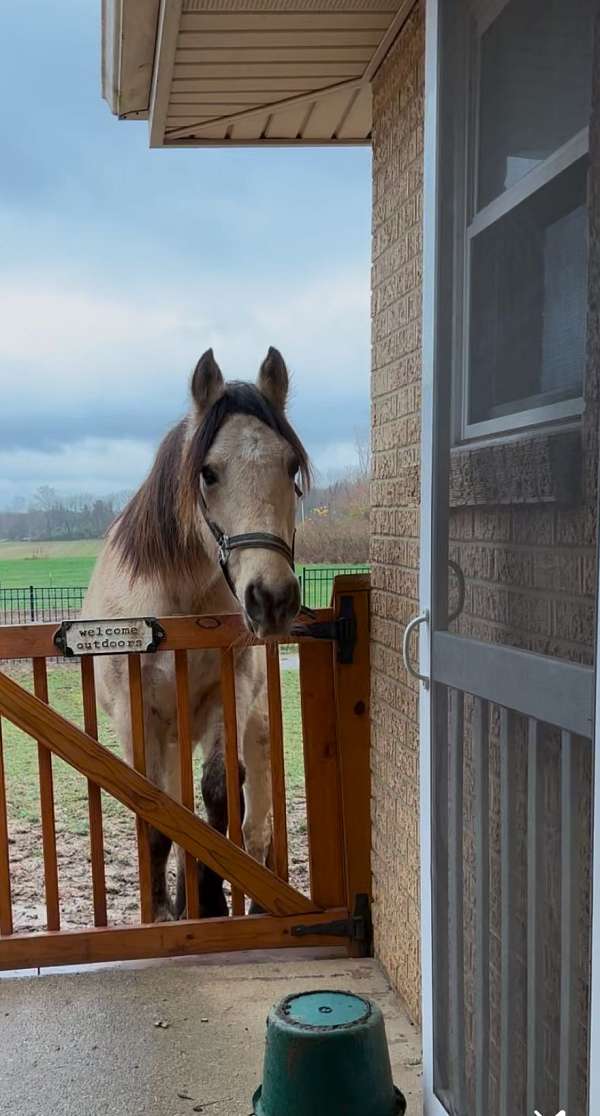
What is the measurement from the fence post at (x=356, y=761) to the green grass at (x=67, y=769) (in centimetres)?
227

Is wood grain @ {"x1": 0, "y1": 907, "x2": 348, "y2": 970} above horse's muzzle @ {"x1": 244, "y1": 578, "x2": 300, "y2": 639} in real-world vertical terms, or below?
below

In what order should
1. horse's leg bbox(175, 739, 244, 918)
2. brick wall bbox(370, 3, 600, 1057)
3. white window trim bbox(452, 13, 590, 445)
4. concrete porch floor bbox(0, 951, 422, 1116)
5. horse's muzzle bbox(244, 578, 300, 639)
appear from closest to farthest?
brick wall bbox(370, 3, 600, 1057), white window trim bbox(452, 13, 590, 445), concrete porch floor bbox(0, 951, 422, 1116), horse's muzzle bbox(244, 578, 300, 639), horse's leg bbox(175, 739, 244, 918)

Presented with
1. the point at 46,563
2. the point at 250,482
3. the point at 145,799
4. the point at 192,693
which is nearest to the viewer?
the point at 250,482

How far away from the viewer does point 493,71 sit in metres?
1.53

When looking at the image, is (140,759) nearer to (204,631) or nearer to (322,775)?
(204,631)

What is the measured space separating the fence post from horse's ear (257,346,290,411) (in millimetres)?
812

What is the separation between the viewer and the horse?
8.30 feet

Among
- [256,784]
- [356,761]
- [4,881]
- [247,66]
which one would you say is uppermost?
[247,66]

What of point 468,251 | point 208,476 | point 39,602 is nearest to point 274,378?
point 208,476

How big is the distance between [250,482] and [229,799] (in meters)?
1.12

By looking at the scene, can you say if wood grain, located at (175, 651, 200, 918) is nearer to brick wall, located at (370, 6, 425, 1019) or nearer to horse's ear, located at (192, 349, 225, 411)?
brick wall, located at (370, 6, 425, 1019)

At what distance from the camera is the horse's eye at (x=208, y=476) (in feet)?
8.79

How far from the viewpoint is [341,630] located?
9.14ft

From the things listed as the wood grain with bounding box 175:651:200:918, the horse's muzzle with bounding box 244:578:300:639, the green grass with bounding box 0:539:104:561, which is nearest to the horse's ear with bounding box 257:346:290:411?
the horse's muzzle with bounding box 244:578:300:639
